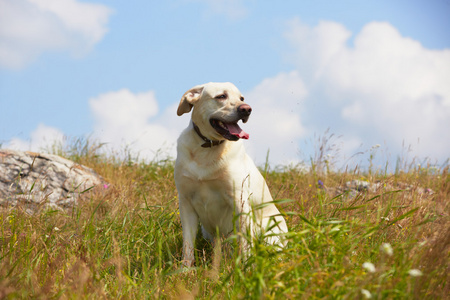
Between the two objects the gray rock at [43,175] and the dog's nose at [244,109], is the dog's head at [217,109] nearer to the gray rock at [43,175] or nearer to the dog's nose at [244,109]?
the dog's nose at [244,109]

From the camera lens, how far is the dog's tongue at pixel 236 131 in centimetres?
333

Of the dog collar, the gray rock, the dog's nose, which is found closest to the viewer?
the dog's nose

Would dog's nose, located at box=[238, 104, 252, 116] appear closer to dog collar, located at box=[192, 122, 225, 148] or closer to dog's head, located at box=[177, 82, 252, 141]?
dog's head, located at box=[177, 82, 252, 141]

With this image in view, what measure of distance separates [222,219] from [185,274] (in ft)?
2.45

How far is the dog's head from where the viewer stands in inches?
131

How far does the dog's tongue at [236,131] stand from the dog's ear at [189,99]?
1.25 feet

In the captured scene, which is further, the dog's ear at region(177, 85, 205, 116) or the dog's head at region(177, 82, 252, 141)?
the dog's ear at region(177, 85, 205, 116)

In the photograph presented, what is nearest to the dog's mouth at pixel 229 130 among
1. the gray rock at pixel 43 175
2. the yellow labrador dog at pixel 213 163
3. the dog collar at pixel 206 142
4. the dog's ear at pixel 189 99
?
the yellow labrador dog at pixel 213 163

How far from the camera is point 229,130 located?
132 inches

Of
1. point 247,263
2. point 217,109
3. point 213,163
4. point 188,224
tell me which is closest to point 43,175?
point 188,224

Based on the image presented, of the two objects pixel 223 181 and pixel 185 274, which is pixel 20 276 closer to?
pixel 185 274

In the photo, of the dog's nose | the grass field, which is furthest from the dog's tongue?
the grass field

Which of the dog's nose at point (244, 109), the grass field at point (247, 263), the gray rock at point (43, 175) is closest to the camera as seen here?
the grass field at point (247, 263)

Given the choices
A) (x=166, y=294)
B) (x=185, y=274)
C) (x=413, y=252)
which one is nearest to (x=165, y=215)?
(x=185, y=274)
